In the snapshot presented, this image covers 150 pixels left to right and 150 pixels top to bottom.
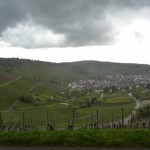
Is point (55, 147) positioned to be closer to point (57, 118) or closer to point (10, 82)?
point (57, 118)

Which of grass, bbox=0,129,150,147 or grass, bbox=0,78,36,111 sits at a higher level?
grass, bbox=0,129,150,147

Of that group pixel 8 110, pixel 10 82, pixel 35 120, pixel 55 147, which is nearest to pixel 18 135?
pixel 55 147

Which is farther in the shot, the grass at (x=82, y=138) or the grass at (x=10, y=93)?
the grass at (x=10, y=93)

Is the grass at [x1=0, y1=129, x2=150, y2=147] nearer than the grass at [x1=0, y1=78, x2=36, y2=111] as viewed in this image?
Yes

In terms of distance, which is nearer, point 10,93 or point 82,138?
point 82,138

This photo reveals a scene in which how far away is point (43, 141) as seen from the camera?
667 inches

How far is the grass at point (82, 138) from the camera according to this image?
16375 millimetres

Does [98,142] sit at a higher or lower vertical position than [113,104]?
higher

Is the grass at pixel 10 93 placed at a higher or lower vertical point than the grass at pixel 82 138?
lower

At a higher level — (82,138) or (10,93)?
(82,138)

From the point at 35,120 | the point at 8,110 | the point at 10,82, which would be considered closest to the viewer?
the point at 35,120

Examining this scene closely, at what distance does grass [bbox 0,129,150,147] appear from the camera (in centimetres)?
1638

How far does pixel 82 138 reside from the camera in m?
16.9

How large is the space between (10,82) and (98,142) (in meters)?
177
